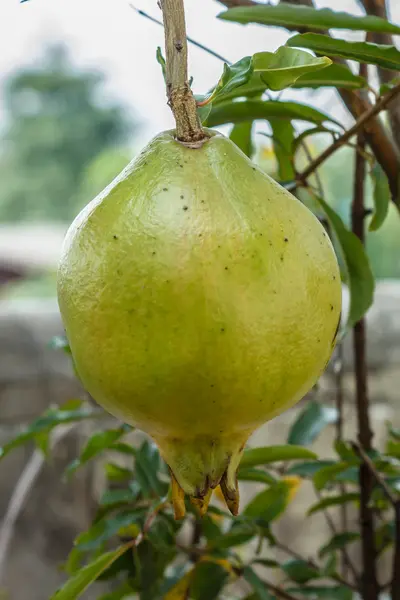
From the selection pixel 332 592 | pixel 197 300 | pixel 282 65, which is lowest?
pixel 332 592

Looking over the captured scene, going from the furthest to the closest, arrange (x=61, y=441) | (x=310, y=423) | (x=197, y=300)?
(x=61, y=441), (x=310, y=423), (x=197, y=300)

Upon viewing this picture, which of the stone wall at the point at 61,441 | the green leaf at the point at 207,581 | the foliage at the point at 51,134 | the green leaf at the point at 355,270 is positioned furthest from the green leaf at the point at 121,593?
the foliage at the point at 51,134

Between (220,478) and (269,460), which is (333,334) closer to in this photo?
(220,478)

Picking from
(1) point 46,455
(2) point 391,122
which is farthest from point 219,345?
(1) point 46,455

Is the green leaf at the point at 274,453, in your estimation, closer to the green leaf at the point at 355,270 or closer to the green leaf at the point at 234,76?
the green leaf at the point at 355,270

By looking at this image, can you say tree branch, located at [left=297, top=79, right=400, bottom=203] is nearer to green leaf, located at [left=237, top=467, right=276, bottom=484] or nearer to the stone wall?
green leaf, located at [left=237, top=467, right=276, bottom=484]

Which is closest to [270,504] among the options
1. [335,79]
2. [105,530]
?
[105,530]

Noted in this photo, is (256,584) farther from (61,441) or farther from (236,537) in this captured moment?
(61,441)
